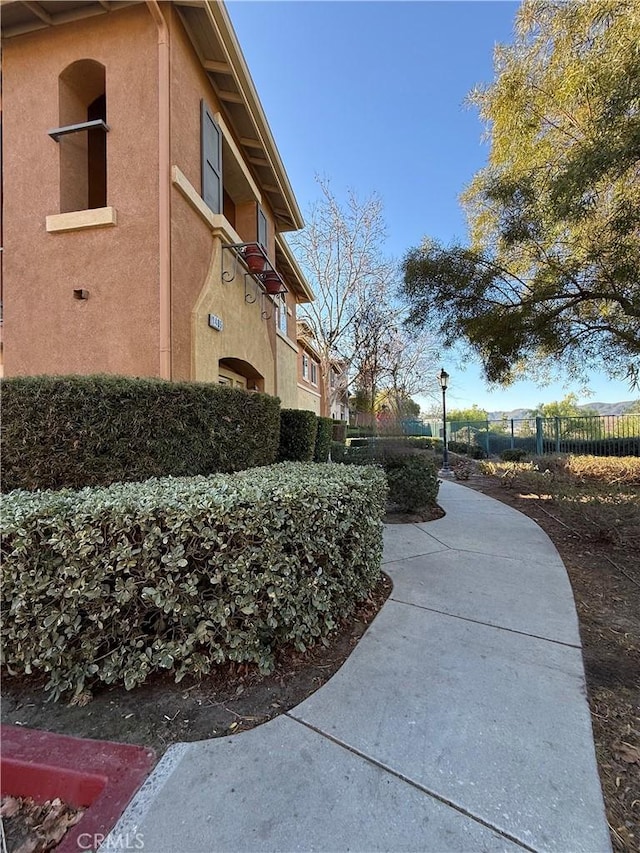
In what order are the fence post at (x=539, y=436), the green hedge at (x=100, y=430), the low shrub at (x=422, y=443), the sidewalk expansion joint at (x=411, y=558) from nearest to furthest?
the green hedge at (x=100, y=430), the sidewalk expansion joint at (x=411, y=558), the low shrub at (x=422, y=443), the fence post at (x=539, y=436)

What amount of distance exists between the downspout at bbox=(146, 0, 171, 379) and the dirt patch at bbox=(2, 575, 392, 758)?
347 centimetres

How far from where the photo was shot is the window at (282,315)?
10.5 m

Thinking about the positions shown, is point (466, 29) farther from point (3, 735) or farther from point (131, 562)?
point (3, 735)

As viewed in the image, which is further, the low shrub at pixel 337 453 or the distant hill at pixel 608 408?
the distant hill at pixel 608 408

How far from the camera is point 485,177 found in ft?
20.0

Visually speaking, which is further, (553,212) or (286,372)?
(286,372)

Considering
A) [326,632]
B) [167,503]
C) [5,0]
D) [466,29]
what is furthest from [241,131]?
[326,632]

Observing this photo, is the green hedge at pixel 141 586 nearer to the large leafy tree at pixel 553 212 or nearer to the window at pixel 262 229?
the large leafy tree at pixel 553 212

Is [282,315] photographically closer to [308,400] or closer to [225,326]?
[225,326]

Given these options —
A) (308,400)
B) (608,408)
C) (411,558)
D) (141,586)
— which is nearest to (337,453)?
(411,558)

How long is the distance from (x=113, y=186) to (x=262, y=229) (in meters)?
3.81

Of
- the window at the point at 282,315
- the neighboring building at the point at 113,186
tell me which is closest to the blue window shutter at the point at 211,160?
the neighboring building at the point at 113,186

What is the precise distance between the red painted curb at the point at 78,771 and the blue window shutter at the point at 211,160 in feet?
20.9

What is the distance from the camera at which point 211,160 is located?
19.6ft
